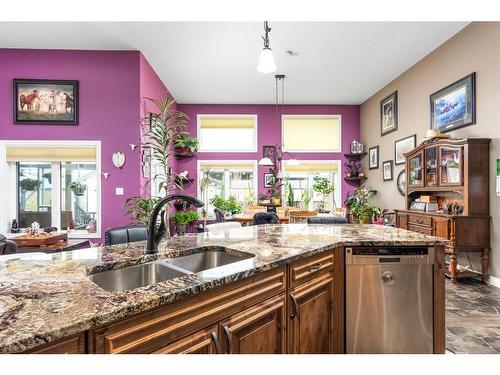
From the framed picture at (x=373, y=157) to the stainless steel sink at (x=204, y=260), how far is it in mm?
5571

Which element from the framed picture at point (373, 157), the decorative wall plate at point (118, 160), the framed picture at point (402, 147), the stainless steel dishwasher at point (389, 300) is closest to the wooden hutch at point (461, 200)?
the framed picture at point (402, 147)

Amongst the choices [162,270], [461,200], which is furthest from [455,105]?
[162,270]

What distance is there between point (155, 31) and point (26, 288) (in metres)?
3.60

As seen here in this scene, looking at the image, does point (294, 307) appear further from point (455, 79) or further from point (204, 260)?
point (455, 79)

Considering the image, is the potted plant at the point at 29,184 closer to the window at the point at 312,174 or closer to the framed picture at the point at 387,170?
the window at the point at 312,174

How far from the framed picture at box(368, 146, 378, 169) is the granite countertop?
15.8ft

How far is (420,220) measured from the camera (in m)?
3.92

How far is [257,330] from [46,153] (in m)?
4.34

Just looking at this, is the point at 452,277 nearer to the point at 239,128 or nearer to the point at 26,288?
the point at 26,288

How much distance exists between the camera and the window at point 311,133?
7.02 m

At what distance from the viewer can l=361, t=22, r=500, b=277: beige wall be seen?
3.29m

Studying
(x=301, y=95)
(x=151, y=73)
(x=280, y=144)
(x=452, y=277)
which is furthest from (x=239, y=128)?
(x=452, y=277)

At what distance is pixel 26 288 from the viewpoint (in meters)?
0.96

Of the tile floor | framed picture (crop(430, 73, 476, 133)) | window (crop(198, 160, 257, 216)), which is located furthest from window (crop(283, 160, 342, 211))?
the tile floor
